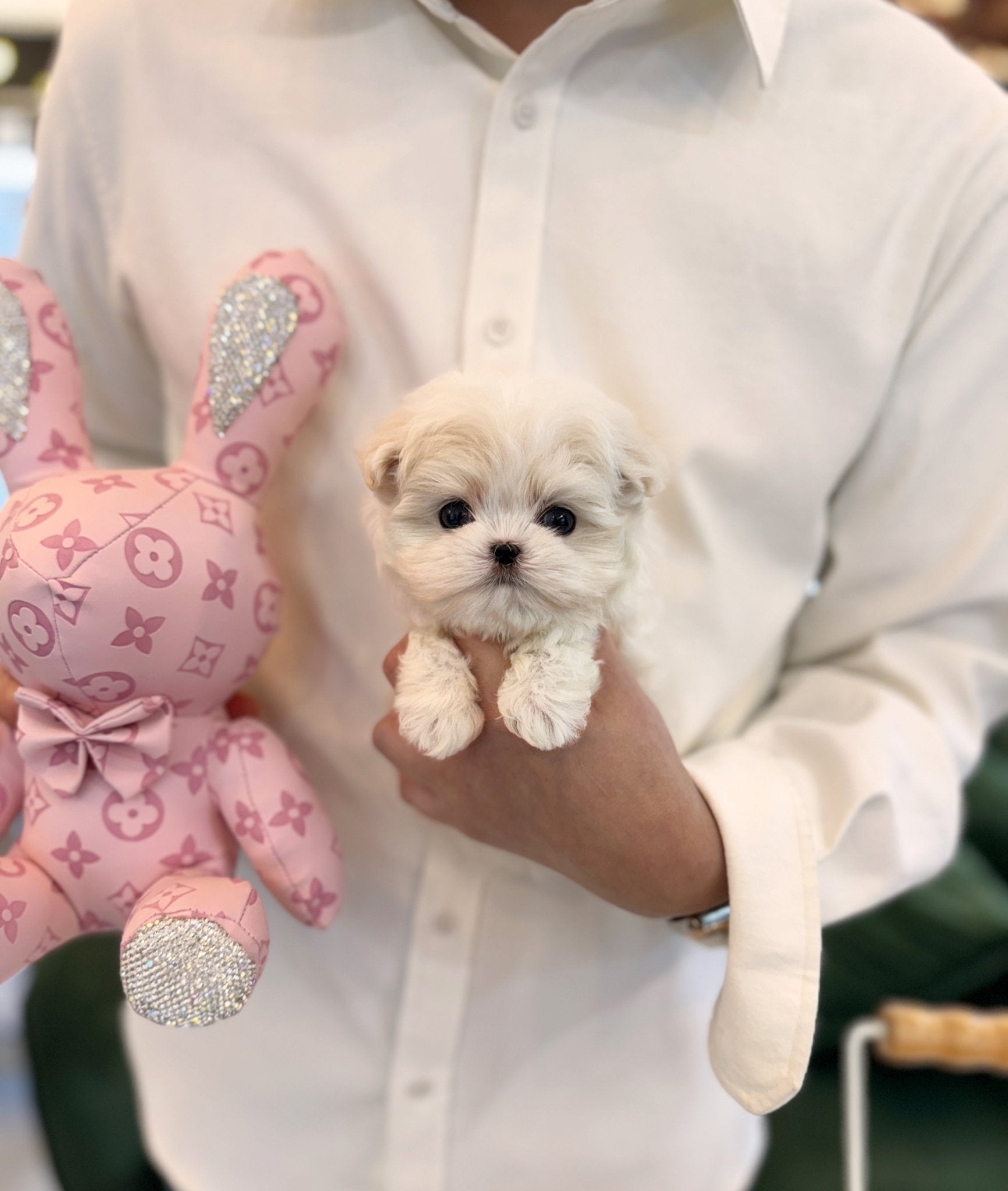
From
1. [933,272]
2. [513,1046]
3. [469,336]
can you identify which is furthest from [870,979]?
[469,336]

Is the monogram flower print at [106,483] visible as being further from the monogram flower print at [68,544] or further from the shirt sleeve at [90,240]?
the shirt sleeve at [90,240]

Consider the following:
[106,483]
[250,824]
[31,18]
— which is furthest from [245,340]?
[31,18]

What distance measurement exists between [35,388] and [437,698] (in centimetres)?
38

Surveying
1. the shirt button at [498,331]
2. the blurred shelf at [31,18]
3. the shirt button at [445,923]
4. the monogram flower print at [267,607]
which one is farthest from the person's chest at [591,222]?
the blurred shelf at [31,18]

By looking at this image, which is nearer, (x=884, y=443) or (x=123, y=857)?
(x=123, y=857)

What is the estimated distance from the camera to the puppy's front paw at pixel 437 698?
2.01ft

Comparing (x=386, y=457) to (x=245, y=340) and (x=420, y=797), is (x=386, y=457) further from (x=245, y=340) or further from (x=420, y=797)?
(x=420, y=797)

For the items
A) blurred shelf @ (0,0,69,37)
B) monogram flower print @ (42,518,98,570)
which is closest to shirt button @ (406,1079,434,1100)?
monogram flower print @ (42,518,98,570)

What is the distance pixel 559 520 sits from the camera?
23.5 inches

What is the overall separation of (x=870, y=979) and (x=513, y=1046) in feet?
2.89

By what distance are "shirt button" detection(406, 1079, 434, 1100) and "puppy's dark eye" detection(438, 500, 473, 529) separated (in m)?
0.57

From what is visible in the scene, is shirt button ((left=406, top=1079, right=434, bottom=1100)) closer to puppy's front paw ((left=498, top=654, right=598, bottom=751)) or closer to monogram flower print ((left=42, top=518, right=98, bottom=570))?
puppy's front paw ((left=498, top=654, right=598, bottom=751))

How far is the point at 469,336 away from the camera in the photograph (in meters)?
0.75

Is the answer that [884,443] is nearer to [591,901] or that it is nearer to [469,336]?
[469,336]
